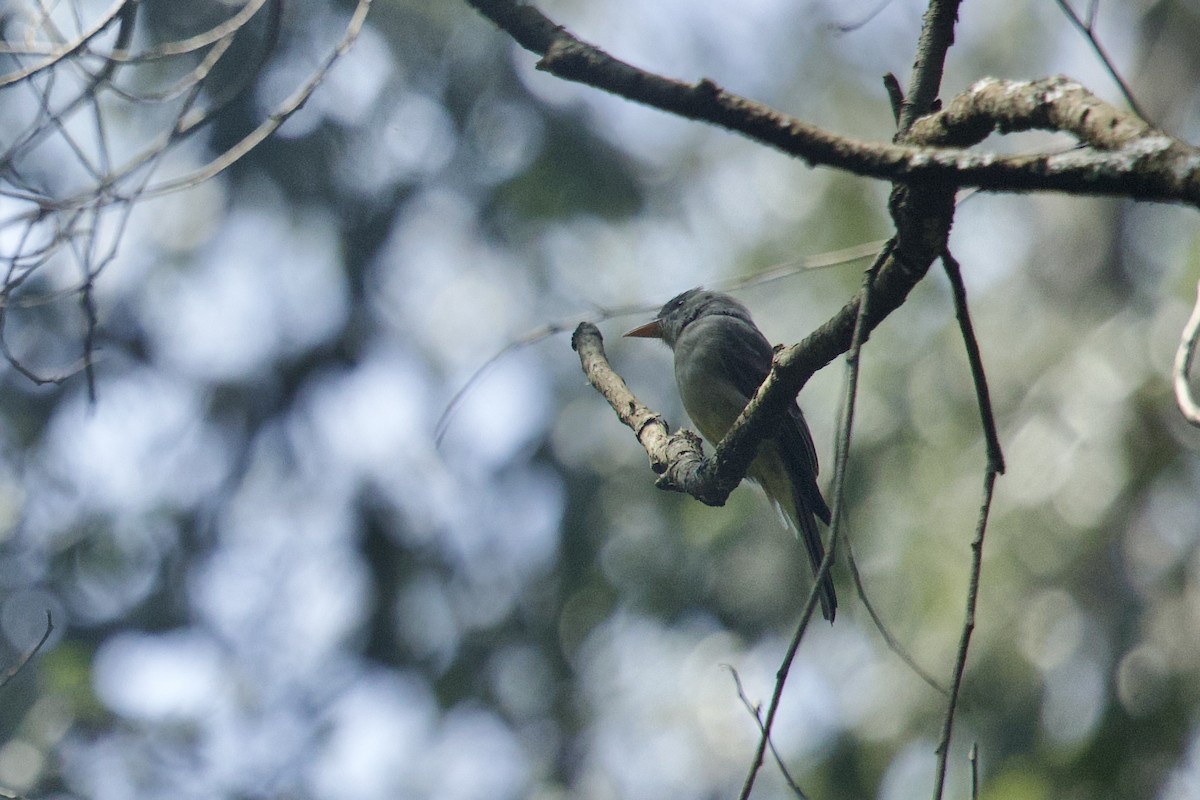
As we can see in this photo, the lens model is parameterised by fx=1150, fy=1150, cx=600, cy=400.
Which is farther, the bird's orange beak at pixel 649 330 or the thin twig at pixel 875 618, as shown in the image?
the bird's orange beak at pixel 649 330

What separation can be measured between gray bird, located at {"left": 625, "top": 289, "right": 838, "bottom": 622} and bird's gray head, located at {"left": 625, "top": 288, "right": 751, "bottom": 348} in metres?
0.33

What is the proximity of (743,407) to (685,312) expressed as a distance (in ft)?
3.90

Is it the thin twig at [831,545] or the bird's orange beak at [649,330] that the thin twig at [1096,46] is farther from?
the bird's orange beak at [649,330]

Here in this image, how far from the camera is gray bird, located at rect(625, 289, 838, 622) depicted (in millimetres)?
5074

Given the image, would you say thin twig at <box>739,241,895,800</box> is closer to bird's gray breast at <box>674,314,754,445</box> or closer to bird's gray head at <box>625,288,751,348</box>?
bird's gray breast at <box>674,314,754,445</box>

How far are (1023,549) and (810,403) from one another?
6.01 ft

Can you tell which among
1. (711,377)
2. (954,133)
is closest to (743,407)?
(711,377)

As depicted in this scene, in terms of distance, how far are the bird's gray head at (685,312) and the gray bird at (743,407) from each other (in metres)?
0.33

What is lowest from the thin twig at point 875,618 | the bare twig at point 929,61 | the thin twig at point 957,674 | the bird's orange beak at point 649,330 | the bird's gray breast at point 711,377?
the thin twig at point 957,674

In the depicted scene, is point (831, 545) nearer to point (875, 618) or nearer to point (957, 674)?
point (957, 674)

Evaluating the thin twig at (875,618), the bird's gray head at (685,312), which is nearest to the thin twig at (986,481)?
the thin twig at (875,618)

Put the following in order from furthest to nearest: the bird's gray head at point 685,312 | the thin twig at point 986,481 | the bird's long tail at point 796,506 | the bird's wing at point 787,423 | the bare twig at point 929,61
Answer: the bird's gray head at point 685,312, the bird's long tail at point 796,506, the bird's wing at point 787,423, the bare twig at point 929,61, the thin twig at point 986,481

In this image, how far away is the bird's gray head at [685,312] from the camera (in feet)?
19.8

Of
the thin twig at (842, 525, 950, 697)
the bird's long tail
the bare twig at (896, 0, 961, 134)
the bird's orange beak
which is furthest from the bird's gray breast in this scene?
the bare twig at (896, 0, 961, 134)
